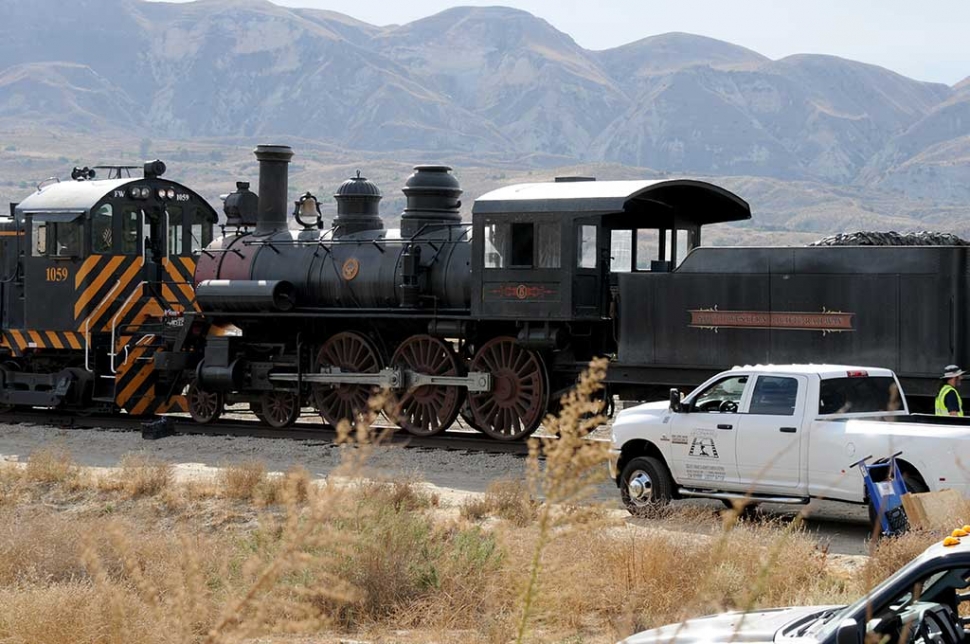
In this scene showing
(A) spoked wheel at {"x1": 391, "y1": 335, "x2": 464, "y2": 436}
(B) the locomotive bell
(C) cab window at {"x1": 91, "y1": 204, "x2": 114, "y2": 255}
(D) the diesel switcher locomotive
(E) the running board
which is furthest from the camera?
(C) cab window at {"x1": 91, "y1": 204, "x2": 114, "y2": 255}

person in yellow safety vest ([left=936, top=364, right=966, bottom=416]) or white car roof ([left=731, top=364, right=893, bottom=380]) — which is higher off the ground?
white car roof ([left=731, top=364, right=893, bottom=380])

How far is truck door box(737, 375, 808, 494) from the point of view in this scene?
12.4m

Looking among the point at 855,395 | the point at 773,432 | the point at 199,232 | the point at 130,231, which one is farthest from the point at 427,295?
the point at 855,395

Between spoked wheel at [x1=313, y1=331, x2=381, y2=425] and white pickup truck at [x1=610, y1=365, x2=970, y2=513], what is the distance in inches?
279

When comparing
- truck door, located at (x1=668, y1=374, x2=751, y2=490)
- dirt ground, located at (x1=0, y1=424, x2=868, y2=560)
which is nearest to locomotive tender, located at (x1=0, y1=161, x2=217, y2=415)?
dirt ground, located at (x1=0, y1=424, x2=868, y2=560)

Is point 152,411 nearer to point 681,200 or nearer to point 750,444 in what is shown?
point 681,200

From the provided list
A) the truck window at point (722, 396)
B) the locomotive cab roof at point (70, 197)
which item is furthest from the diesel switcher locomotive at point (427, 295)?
the truck window at point (722, 396)

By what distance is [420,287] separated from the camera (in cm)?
1936

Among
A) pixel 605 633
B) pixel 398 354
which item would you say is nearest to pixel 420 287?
pixel 398 354

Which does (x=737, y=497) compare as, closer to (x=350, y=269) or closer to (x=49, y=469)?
(x=49, y=469)

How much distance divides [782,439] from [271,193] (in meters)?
12.6

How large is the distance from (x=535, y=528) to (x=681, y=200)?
821 cm

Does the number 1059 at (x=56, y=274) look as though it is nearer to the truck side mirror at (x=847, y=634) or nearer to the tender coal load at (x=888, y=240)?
the tender coal load at (x=888, y=240)

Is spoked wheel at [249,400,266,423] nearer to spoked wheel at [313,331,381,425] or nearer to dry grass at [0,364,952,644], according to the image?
spoked wheel at [313,331,381,425]
